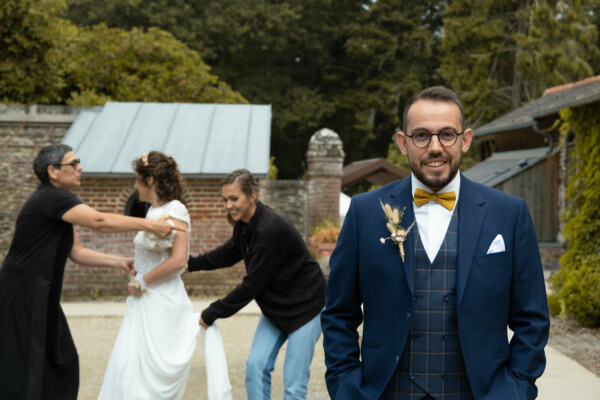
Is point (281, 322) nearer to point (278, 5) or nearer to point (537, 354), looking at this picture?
point (537, 354)

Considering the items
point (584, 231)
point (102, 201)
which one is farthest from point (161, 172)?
point (102, 201)

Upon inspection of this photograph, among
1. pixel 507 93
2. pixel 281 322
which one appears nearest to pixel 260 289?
pixel 281 322

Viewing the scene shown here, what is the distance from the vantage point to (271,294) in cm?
484

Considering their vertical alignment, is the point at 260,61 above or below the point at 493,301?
above

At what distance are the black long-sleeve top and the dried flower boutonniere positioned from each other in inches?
82.3

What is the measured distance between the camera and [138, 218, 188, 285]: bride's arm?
197 inches

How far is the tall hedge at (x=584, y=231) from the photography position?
921 centimetres

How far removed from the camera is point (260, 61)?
36906 mm

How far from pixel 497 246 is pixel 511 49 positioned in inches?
1134

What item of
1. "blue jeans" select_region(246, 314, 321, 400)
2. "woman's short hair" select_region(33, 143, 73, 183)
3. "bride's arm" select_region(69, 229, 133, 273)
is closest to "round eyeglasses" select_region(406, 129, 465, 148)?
"blue jeans" select_region(246, 314, 321, 400)

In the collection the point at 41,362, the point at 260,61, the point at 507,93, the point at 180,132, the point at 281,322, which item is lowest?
the point at 41,362

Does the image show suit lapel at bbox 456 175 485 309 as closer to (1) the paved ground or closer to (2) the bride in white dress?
(2) the bride in white dress

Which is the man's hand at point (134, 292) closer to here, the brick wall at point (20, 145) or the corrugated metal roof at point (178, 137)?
the corrugated metal roof at point (178, 137)

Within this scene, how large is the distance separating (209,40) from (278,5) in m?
3.78
